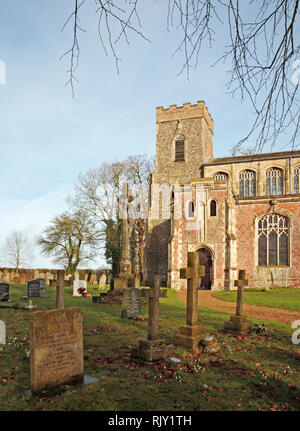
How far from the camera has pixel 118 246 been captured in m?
30.5

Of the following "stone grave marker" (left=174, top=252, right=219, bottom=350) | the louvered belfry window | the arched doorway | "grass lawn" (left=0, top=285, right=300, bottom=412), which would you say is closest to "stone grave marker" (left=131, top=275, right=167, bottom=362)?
"grass lawn" (left=0, top=285, right=300, bottom=412)

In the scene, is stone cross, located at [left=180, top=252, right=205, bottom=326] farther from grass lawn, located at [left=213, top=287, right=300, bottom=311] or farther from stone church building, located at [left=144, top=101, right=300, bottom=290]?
stone church building, located at [left=144, top=101, right=300, bottom=290]

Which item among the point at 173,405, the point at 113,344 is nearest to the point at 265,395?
the point at 173,405

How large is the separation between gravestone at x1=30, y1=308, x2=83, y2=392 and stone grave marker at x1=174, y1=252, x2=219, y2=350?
2.68m

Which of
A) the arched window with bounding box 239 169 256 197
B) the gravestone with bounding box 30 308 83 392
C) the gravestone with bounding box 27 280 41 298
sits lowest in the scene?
the gravestone with bounding box 27 280 41 298

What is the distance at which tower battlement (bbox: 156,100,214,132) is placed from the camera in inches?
1441

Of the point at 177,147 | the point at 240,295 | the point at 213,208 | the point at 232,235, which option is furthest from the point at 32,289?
the point at 177,147

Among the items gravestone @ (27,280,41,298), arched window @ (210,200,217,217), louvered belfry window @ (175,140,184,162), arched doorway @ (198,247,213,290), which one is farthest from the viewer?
louvered belfry window @ (175,140,184,162)

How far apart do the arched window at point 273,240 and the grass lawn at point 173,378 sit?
58.4ft

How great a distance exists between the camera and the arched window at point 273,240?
24.7m

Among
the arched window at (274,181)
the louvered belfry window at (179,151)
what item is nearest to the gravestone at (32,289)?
the louvered belfry window at (179,151)

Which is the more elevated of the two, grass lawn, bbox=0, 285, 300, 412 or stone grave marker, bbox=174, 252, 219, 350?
stone grave marker, bbox=174, 252, 219, 350
